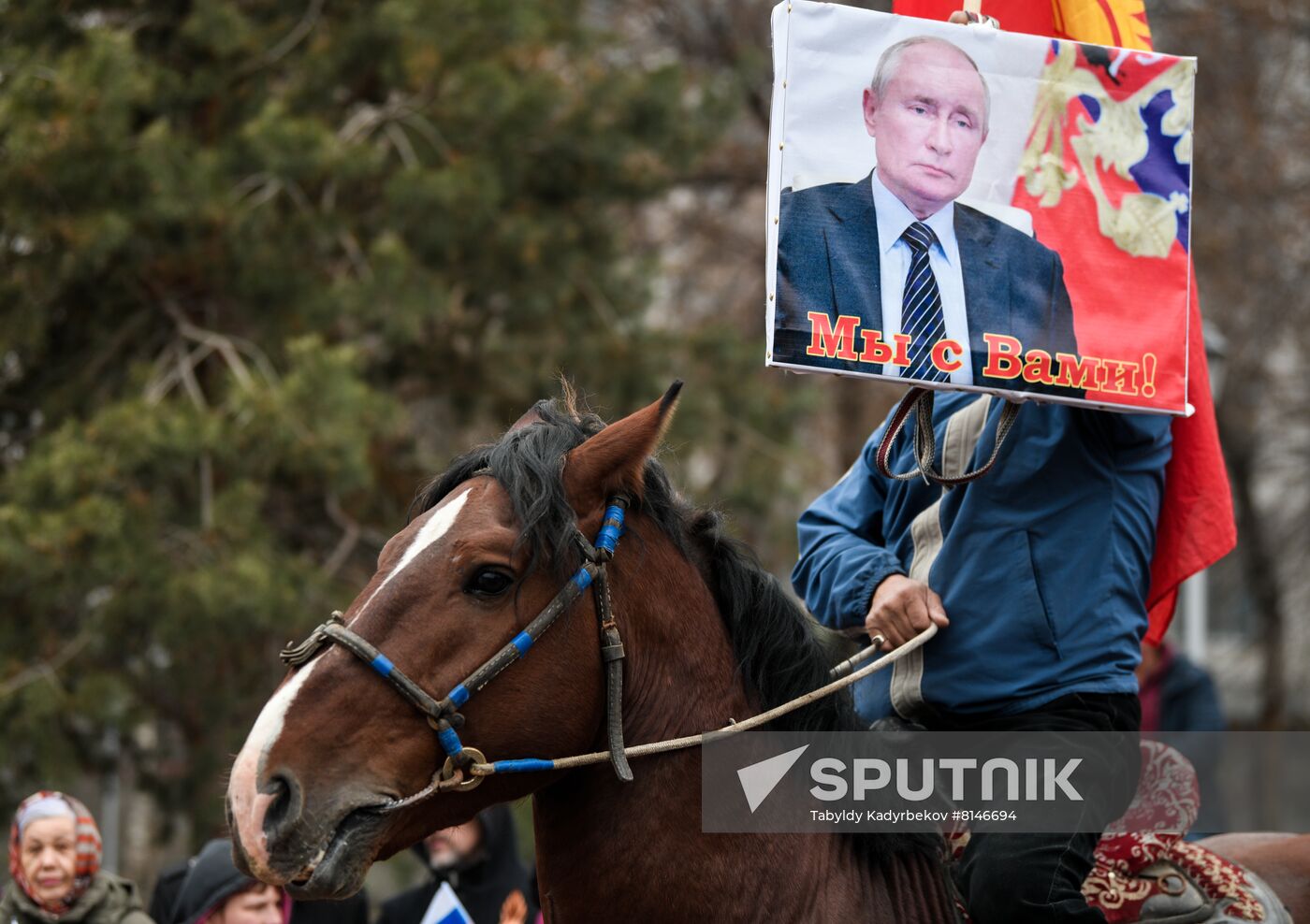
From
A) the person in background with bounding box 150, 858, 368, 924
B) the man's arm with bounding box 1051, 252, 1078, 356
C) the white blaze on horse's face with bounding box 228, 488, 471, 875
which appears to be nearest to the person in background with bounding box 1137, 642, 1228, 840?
the person in background with bounding box 150, 858, 368, 924

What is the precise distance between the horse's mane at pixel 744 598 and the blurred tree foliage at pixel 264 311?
182 inches

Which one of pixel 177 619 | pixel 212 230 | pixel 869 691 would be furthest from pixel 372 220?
pixel 869 691

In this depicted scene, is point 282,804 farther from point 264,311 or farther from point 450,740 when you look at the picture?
point 264,311

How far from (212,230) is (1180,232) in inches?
249

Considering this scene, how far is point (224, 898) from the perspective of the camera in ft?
17.0

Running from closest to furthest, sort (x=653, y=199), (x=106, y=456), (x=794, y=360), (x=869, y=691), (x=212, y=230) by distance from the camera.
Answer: (x=794, y=360), (x=869, y=691), (x=106, y=456), (x=212, y=230), (x=653, y=199)

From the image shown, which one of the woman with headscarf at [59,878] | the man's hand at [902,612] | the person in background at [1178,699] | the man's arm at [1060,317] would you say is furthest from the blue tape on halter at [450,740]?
the person in background at [1178,699]

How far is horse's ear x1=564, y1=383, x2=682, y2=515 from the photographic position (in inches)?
115

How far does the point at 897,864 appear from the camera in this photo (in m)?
3.23

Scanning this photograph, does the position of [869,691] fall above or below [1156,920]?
above

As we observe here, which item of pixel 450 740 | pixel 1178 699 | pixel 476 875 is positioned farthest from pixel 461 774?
pixel 1178 699

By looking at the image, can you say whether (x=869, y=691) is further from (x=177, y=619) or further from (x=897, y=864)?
(x=177, y=619)

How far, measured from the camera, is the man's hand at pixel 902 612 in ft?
10.9

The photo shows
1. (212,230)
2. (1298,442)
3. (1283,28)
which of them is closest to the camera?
(212,230)
